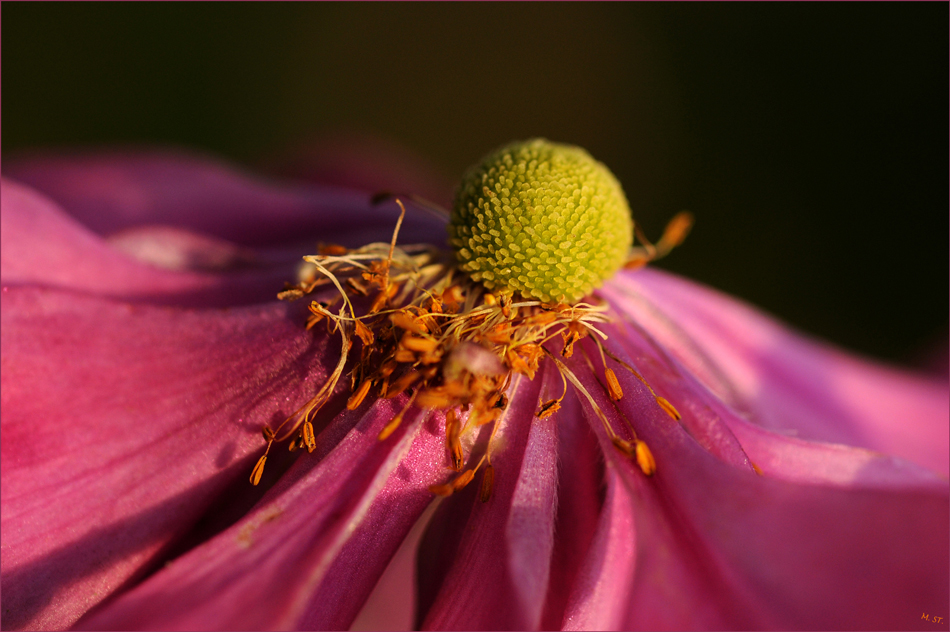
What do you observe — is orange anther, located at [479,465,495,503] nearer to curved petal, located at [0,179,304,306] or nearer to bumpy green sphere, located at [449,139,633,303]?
bumpy green sphere, located at [449,139,633,303]

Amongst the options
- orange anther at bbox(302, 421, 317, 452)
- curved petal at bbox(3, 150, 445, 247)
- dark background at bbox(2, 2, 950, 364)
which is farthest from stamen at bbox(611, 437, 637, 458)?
dark background at bbox(2, 2, 950, 364)

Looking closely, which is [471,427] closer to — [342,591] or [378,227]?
[342,591]

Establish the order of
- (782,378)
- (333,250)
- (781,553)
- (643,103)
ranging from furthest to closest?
(643,103), (782,378), (333,250), (781,553)

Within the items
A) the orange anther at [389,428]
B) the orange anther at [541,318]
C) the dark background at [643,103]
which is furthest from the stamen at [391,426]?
the dark background at [643,103]

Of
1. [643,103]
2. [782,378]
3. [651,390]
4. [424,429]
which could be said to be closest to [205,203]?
[424,429]

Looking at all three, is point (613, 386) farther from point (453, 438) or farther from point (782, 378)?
point (782, 378)
